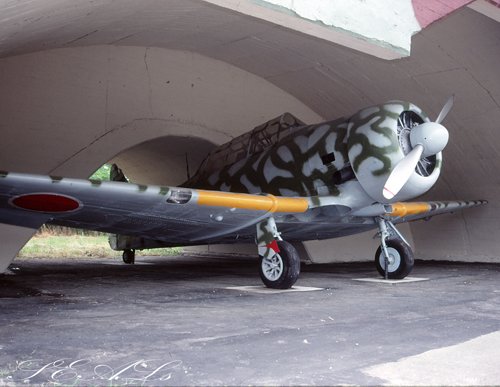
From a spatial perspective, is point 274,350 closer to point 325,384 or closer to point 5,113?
point 325,384

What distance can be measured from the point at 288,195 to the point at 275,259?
1158mm

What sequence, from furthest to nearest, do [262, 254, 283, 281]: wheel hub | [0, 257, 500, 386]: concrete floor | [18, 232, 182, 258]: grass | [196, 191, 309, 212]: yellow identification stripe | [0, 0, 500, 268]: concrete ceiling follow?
[18, 232, 182, 258]: grass < [0, 0, 500, 268]: concrete ceiling < [262, 254, 283, 281]: wheel hub < [196, 191, 309, 212]: yellow identification stripe < [0, 257, 500, 386]: concrete floor

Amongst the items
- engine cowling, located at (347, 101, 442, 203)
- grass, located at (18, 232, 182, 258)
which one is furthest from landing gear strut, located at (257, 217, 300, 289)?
grass, located at (18, 232, 182, 258)

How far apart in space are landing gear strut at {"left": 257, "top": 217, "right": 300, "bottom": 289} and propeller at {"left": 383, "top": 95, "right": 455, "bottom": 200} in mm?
1266

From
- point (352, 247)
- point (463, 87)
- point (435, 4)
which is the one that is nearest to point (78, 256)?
point (352, 247)

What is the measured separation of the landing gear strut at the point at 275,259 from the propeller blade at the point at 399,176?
1.23m

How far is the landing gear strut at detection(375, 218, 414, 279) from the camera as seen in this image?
7566 mm

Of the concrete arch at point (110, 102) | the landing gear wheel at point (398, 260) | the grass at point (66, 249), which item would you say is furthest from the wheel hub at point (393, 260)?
the grass at point (66, 249)

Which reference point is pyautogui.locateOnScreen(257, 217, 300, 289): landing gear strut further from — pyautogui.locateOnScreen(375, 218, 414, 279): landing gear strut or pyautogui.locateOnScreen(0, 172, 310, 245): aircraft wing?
pyautogui.locateOnScreen(375, 218, 414, 279): landing gear strut

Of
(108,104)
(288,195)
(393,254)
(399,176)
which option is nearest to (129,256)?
(108,104)

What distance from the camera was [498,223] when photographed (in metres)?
11.2

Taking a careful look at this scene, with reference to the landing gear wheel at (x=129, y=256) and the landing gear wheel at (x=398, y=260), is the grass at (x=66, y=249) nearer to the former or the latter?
the landing gear wheel at (x=129, y=256)

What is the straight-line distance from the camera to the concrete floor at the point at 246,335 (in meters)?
2.66

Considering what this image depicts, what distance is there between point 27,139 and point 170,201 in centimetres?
394
